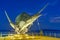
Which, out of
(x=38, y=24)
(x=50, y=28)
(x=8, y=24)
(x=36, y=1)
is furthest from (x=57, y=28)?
(x=8, y=24)

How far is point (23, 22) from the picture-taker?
227 centimetres

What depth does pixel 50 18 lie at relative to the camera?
2219 mm

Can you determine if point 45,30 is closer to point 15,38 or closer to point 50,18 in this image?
point 50,18

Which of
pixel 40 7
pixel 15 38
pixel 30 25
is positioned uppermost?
pixel 40 7

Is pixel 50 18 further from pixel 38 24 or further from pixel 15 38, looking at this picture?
pixel 15 38

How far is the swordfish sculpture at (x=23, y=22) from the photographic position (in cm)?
223

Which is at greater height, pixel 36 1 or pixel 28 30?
pixel 36 1

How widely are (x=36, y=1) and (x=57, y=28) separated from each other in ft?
1.56

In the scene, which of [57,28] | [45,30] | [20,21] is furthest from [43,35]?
[20,21]

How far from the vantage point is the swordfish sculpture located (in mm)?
2232

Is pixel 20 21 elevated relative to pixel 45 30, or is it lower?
elevated

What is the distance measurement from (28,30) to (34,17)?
0.20 meters

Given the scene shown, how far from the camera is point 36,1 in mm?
2271

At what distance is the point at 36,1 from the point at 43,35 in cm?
48
